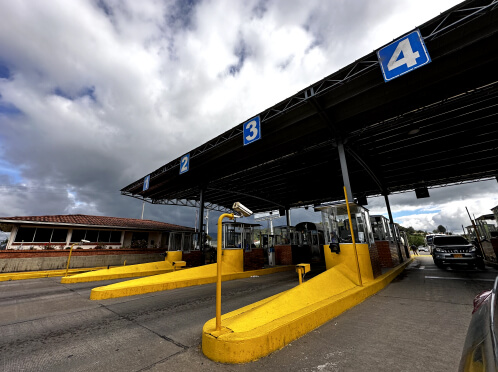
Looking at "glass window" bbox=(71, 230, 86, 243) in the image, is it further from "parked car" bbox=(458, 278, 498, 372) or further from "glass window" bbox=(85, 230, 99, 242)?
"parked car" bbox=(458, 278, 498, 372)

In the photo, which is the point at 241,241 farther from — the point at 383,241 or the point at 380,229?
the point at 380,229

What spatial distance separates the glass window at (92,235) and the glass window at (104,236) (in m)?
0.30

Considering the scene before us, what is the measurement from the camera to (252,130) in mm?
9742

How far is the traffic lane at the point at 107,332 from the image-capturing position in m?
2.74

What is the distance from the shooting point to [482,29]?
5.88m

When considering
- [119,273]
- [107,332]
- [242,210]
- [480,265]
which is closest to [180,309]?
[107,332]

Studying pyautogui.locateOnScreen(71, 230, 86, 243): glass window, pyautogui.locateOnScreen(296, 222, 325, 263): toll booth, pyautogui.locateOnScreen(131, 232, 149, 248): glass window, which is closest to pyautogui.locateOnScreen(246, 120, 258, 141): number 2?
pyautogui.locateOnScreen(296, 222, 325, 263): toll booth

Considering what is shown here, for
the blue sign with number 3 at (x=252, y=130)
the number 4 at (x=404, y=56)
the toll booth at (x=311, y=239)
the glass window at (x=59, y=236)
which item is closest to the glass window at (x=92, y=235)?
the glass window at (x=59, y=236)

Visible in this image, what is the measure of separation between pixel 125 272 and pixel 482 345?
41.2ft

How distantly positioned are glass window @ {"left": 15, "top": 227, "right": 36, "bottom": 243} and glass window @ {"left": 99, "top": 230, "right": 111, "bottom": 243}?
433 centimetres

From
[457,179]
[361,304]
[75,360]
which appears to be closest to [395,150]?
[457,179]

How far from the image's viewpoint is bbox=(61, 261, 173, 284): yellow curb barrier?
9.27 meters

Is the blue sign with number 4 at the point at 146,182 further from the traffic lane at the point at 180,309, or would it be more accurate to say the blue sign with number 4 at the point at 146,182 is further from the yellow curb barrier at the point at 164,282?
the traffic lane at the point at 180,309

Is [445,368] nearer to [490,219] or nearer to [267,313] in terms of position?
[267,313]
